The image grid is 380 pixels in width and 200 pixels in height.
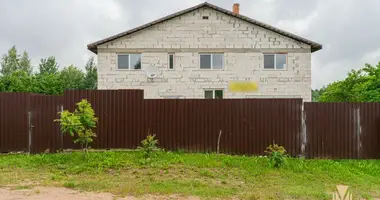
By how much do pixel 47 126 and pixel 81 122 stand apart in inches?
76.0

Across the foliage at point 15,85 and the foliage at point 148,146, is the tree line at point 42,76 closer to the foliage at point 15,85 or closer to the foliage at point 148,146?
the foliage at point 15,85

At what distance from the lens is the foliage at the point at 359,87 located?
24.3 metres


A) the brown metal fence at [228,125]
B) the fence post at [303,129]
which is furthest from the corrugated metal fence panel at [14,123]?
the fence post at [303,129]

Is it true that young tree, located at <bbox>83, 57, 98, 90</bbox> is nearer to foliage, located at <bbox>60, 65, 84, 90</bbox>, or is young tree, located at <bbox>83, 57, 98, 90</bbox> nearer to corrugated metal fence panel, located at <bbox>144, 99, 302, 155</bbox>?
foliage, located at <bbox>60, 65, 84, 90</bbox>

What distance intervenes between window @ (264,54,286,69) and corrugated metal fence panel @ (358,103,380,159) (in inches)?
309

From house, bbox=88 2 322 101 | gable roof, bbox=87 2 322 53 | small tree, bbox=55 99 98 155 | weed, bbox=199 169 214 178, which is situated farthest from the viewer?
house, bbox=88 2 322 101

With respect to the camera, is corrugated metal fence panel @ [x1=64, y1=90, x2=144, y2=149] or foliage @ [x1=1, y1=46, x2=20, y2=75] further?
foliage @ [x1=1, y1=46, x2=20, y2=75]

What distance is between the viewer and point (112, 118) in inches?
479

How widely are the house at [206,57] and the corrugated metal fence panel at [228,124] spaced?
7188mm

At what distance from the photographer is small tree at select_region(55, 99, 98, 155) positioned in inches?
418

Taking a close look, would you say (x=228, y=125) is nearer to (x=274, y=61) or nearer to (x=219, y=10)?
(x=274, y=61)

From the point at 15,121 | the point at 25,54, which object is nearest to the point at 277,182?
the point at 15,121

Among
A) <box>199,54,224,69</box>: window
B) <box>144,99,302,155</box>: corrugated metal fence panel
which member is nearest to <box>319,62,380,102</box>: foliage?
<box>199,54,224,69</box>: window

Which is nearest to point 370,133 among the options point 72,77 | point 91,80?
point 91,80
